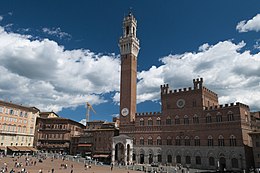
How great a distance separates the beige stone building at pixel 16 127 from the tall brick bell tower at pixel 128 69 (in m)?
29.1

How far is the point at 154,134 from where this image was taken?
64750mm

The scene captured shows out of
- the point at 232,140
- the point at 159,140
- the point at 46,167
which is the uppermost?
the point at 232,140

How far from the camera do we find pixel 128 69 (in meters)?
74.3

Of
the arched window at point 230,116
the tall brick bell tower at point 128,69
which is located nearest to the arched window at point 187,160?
the arched window at point 230,116

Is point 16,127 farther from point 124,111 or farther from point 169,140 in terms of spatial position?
point 169,140

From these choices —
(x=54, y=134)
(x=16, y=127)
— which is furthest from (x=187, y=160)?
(x=16, y=127)

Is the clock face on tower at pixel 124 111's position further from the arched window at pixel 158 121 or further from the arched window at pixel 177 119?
the arched window at pixel 177 119

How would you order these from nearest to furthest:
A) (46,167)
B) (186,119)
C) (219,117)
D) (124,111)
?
(46,167), (219,117), (186,119), (124,111)

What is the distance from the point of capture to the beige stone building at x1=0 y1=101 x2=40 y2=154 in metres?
64.4

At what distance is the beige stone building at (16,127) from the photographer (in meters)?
64.4

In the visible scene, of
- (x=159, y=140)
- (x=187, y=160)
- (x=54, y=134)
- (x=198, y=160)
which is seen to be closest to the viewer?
(x=198, y=160)

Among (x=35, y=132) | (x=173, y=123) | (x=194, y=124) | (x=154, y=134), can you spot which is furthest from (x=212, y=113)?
(x=35, y=132)

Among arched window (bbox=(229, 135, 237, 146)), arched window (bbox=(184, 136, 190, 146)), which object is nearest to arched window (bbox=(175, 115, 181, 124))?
arched window (bbox=(184, 136, 190, 146))

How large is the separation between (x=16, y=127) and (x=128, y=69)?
37.2 meters
